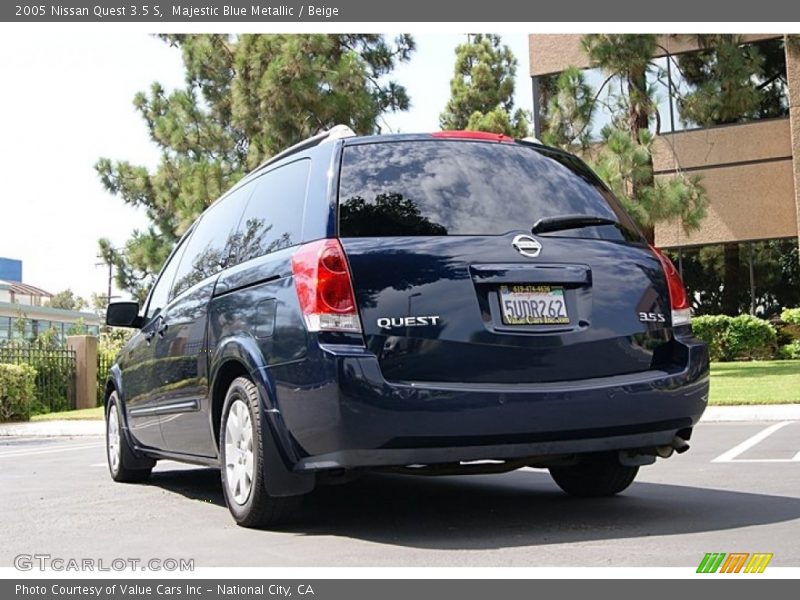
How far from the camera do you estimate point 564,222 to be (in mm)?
5500

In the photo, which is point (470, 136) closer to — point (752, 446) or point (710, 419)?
point (752, 446)

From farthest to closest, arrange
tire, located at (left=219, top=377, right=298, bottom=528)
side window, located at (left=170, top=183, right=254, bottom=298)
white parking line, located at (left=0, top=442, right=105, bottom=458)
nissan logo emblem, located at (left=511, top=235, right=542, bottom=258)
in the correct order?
white parking line, located at (left=0, top=442, right=105, bottom=458)
side window, located at (left=170, top=183, right=254, bottom=298)
tire, located at (left=219, top=377, right=298, bottom=528)
nissan logo emblem, located at (left=511, top=235, right=542, bottom=258)

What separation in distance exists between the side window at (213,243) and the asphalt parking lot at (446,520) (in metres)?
1.46

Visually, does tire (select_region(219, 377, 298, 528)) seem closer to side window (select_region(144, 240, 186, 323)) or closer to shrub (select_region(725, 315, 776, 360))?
side window (select_region(144, 240, 186, 323))

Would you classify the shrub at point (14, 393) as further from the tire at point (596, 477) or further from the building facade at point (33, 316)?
the tire at point (596, 477)

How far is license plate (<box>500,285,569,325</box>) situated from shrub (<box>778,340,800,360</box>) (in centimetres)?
2108

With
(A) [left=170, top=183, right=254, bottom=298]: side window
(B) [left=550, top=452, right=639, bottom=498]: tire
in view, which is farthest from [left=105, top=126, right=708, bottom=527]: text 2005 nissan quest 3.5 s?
(A) [left=170, top=183, right=254, bottom=298]: side window

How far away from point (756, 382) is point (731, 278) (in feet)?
30.5

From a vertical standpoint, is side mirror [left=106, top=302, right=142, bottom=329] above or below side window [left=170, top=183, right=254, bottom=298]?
below

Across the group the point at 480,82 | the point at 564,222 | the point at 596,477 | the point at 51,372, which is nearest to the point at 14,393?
the point at 51,372

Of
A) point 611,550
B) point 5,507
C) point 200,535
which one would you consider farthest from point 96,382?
point 611,550

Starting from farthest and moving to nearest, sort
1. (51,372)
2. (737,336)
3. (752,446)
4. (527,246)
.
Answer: (737,336)
(51,372)
(752,446)
(527,246)

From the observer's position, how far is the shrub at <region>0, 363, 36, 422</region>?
811 inches

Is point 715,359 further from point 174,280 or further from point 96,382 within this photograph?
point 174,280
